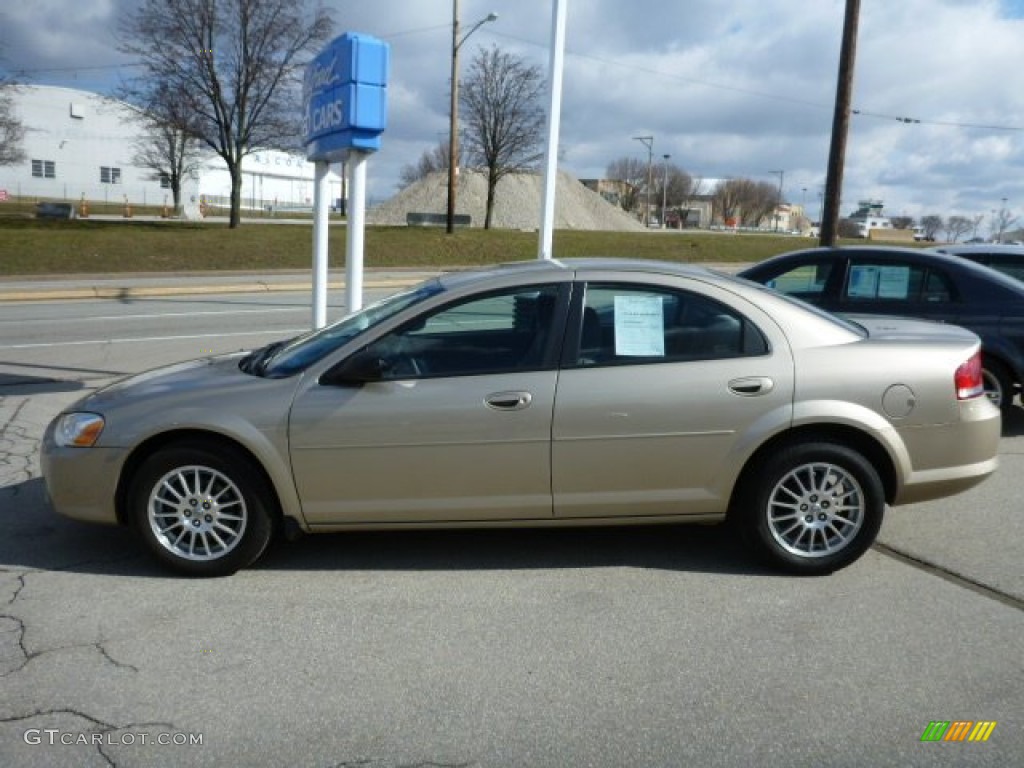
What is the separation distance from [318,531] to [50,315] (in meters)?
13.8

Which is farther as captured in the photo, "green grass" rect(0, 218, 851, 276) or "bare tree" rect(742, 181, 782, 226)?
"bare tree" rect(742, 181, 782, 226)

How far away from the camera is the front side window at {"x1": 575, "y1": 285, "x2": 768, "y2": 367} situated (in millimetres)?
4293

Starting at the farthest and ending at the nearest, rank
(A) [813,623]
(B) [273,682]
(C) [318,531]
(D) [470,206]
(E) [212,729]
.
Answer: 1. (D) [470,206]
2. (C) [318,531]
3. (A) [813,623]
4. (B) [273,682]
5. (E) [212,729]

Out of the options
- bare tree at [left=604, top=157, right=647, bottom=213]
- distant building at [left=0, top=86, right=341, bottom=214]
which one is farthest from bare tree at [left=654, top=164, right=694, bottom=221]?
distant building at [left=0, top=86, right=341, bottom=214]

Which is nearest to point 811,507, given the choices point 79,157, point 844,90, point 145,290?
point 844,90

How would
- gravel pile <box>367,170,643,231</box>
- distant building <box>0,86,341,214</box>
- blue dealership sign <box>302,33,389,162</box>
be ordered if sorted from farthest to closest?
distant building <box>0,86,341,214</box>
gravel pile <box>367,170,643,231</box>
blue dealership sign <box>302,33,389,162</box>

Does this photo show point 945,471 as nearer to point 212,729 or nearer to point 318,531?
point 318,531

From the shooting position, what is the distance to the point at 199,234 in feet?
99.6

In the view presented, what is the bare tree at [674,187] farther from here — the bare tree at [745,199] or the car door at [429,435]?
the car door at [429,435]

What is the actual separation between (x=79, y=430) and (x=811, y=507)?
353 centimetres

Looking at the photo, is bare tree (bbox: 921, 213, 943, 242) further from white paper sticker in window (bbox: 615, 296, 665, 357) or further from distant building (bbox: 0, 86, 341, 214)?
white paper sticker in window (bbox: 615, 296, 665, 357)

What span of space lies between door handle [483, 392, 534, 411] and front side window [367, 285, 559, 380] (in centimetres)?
14

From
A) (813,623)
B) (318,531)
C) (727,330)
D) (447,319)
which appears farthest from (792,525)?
(318,531)

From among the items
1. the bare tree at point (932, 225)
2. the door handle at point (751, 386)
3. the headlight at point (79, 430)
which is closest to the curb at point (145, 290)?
the headlight at point (79, 430)
